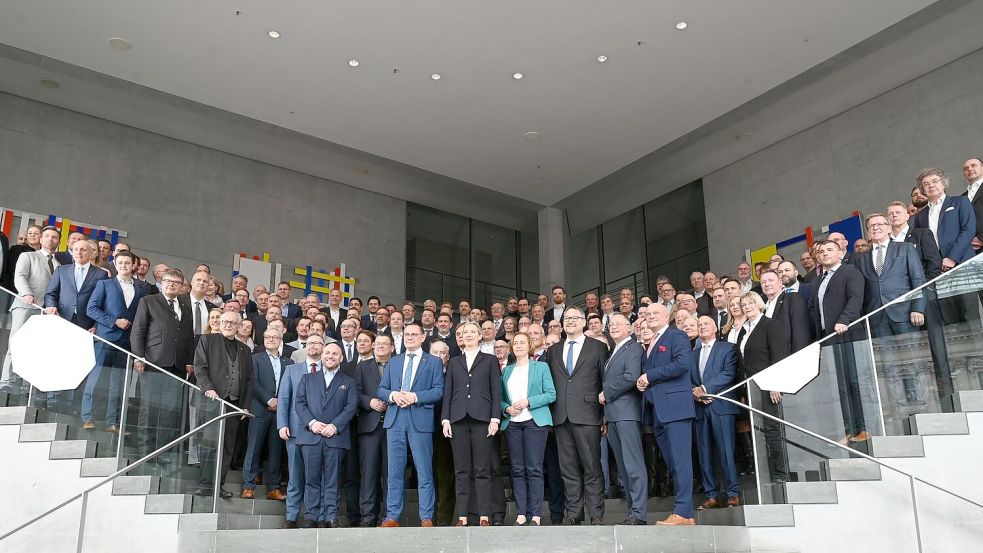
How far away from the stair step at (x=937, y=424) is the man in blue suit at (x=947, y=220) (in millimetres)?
1194

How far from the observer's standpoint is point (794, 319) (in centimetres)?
589

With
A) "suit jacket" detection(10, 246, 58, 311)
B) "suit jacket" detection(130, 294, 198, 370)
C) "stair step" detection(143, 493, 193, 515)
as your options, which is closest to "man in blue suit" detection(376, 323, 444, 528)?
"stair step" detection(143, 493, 193, 515)

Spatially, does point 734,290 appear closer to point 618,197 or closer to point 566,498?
point 566,498

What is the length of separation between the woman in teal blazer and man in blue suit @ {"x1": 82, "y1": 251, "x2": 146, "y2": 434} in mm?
2919

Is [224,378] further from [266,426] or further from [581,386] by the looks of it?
[581,386]

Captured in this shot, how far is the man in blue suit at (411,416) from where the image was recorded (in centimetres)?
557

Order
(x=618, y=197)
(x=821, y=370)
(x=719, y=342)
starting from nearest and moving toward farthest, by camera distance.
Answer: (x=821, y=370) → (x=719, y=342) → (x=618, y=197)

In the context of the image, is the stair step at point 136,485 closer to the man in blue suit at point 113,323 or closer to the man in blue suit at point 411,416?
the man in blue suit at point 113,323

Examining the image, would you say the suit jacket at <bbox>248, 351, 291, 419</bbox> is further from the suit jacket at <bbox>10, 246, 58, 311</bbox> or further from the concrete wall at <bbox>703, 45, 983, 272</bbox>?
the concrete wall at <bbox>703, 45, 983, 272</bbox>

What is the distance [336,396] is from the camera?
5.98 metres

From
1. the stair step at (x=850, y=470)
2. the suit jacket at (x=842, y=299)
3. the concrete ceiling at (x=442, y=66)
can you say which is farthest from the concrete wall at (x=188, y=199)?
the stair step at (x=850, y=470)

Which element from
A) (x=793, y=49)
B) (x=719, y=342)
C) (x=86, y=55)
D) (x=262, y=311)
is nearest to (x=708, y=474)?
(x=719, y=342)

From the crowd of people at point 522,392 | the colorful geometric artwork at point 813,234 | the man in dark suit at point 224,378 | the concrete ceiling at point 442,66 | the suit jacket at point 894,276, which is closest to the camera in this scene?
the crowd of people at point 522,392

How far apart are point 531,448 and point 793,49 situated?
6705 mm
